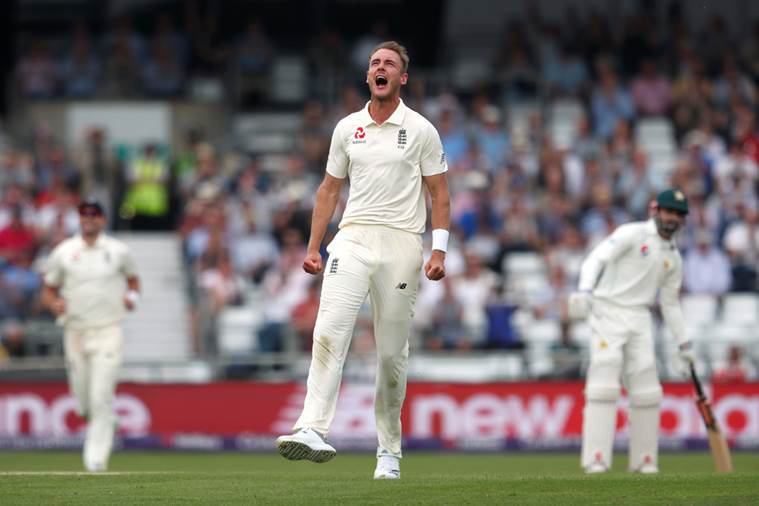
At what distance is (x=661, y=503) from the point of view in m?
9.93

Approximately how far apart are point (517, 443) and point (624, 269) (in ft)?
21.4

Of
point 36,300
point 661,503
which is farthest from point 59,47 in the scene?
point 661,503

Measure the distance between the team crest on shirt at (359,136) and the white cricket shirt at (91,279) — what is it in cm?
594

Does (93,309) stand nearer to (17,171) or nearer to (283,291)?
(283,291)

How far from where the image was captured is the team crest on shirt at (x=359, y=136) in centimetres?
1096

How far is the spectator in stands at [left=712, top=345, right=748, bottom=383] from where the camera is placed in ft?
67.5

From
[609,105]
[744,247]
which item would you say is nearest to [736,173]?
[744,247]

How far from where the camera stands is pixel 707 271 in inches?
874

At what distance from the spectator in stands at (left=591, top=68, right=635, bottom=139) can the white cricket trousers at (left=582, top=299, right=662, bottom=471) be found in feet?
38.3

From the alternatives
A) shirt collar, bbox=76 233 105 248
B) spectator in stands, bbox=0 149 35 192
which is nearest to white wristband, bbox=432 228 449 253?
shirt collar, bbox=76 233 105 248

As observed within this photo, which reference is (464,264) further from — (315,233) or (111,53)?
(315,233)

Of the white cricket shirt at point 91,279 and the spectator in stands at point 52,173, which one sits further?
the spectator in stands at point 52,173

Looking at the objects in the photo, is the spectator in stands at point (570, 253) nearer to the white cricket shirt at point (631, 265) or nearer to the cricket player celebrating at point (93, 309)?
the cricket player celebrating at point (93, 309)

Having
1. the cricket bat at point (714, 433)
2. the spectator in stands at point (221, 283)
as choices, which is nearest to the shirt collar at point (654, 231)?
the cricket bat at point (714, 433)
